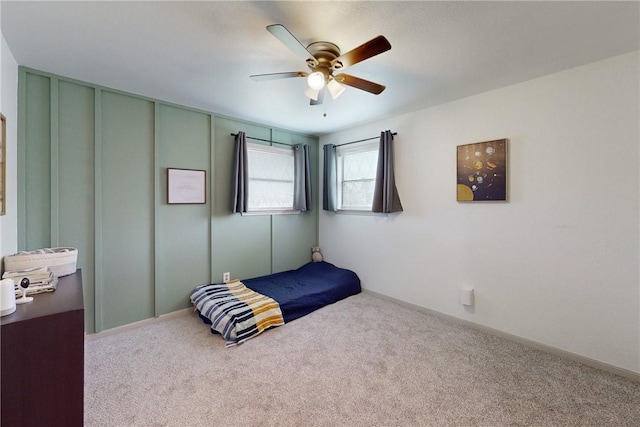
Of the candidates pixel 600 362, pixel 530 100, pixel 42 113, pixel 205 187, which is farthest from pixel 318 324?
pixel 42 113

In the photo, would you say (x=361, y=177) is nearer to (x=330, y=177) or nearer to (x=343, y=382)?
(x=330, y=177)

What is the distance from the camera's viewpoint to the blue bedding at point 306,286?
310 cm

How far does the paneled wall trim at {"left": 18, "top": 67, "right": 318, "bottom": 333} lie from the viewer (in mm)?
2357

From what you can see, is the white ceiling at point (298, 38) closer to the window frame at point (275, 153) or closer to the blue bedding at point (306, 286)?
the window frame at point (275, 153)

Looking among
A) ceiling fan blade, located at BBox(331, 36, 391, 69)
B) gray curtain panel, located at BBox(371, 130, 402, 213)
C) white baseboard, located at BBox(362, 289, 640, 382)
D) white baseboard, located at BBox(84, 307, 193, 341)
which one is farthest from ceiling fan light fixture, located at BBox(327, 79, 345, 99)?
white baseboard, located at BBox(84, 307, 193, 341)

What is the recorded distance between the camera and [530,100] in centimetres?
245

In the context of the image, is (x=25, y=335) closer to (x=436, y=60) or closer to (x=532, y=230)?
(x=436, y=60)

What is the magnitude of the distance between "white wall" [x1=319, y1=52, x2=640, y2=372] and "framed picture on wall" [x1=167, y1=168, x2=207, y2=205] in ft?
8.25

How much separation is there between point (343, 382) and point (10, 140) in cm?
306

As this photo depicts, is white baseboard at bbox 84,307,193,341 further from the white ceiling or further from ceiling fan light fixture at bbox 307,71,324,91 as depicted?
ceiling fan light fixture at bbox 307,71,324,91

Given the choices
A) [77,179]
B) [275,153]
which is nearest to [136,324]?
[77,179]

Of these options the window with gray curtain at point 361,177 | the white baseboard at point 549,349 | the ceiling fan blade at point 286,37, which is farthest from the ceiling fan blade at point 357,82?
the white baseboard at point 549,349

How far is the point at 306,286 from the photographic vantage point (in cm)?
355

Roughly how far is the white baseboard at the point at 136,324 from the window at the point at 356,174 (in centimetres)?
254
